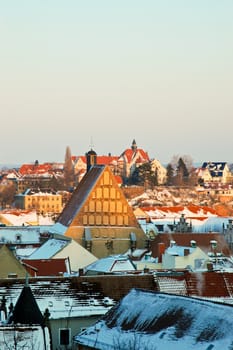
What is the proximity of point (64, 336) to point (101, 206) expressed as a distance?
129 ft

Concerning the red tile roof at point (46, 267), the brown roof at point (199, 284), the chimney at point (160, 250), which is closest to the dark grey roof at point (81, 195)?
the chimney at point (160, 250)

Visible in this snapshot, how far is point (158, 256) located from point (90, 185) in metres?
16.4

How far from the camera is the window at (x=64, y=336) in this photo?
1420 inches

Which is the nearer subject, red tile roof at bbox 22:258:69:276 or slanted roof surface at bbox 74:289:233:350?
slanted roof surface at bbox 74:289:233:350

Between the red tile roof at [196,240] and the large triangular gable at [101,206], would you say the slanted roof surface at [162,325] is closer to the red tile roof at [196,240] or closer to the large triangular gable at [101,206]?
the red tile roof at [196,240]

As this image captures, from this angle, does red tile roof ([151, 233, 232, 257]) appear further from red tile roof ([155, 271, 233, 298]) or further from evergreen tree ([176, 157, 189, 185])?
evergreen tree ([176, 157, 189, 185])

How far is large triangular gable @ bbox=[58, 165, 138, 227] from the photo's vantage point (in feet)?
245

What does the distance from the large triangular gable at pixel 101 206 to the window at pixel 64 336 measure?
37.6 meters

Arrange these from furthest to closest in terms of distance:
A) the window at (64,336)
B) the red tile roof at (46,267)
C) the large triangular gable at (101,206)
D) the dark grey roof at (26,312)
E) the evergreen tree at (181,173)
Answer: the evergreen tree at (181,173) → the large triangular gable at (101,206) → the red tile roof at (46,267) → the window at (64,336) → the dark grey roof at (26,312)

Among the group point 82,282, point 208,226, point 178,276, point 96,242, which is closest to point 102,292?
point 82,282

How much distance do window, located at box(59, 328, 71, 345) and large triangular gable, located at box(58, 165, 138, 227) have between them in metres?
37.6

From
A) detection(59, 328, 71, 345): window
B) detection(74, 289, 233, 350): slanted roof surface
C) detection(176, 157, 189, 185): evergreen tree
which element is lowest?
detection(59, 328, 71, 345): window

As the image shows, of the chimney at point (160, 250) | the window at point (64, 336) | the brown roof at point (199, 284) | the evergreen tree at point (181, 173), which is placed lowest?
the window at point (64, 336)

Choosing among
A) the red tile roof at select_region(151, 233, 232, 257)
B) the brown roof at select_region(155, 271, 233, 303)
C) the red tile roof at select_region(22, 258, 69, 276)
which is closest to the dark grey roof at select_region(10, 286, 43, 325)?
the brown roof at select_region(155, 271, 233, 303)
